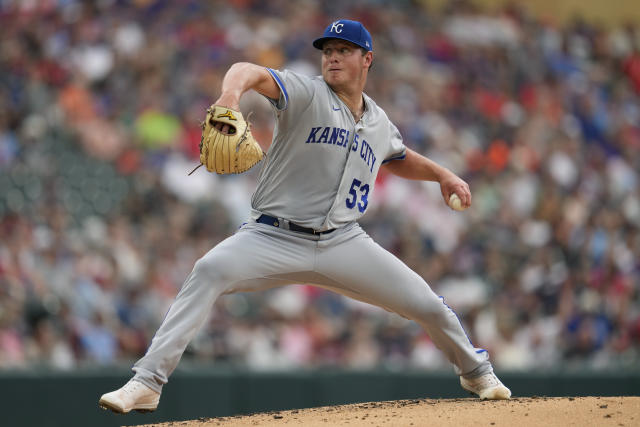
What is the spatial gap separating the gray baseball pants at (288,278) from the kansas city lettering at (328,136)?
0.41 m

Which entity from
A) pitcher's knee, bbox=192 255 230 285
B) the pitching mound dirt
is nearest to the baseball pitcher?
pitcher's knee, bbox=192 255 230 285

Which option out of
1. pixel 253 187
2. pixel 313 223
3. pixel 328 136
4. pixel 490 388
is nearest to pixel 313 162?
pixel 328 136

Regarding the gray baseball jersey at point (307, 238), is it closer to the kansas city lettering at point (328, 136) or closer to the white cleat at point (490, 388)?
→ the kansas city lettering at point (328, 136)

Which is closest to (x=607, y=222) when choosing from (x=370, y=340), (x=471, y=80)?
(x=471, y=80)

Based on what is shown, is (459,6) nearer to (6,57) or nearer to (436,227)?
(436,227)

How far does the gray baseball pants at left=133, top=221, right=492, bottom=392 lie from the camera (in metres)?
3.91

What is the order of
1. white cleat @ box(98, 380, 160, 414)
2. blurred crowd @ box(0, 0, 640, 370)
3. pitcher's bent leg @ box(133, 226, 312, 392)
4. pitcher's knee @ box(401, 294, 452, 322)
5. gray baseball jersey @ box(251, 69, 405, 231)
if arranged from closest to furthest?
white cleat @ box(98, 380, 160, 414) < pitcher's bent leg @ box(133, 226, 312, 392) < gray baseball jersey @ box(251, 69, 405, 231) < pitcher's knee @ box(401, 294, 452, 322) < blurred crowd @ box(0, 0, 640, 370)

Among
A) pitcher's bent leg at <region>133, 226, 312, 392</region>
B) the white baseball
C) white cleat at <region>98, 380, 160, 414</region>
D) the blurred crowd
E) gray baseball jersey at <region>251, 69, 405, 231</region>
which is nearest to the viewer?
white cleat at <region>98, 380, 160, 414</region>

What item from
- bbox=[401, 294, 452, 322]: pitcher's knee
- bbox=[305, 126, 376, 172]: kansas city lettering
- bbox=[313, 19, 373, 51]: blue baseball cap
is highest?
bbox=[313, 19, 373, 51]: blue baseball cap

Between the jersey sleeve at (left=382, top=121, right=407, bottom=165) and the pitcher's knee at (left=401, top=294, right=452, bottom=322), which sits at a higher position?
the jersey sleeve at (left=382, top=121, right=407, bottom=165)

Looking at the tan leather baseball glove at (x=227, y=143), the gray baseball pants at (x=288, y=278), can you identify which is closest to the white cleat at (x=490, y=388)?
the gray baseball pants at (x=288, y=278)

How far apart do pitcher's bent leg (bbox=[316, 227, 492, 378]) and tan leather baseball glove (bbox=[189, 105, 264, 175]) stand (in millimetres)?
728

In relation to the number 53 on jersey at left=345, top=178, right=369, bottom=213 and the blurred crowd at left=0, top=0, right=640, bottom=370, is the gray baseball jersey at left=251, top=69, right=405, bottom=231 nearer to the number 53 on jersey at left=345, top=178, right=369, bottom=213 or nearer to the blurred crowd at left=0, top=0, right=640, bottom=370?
the number 53 on jersey at left=345, top=178, right=369, bottom=213

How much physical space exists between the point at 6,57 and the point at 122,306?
3.08m
